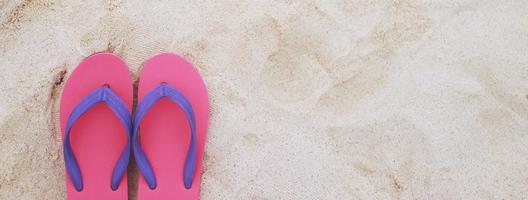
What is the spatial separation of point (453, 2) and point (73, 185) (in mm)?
1304

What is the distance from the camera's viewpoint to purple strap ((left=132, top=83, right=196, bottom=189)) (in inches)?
53.9

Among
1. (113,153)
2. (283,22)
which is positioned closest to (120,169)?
(113,153)

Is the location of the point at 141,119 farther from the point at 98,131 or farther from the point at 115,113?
the point at 98,131

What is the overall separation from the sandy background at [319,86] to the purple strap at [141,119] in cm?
7

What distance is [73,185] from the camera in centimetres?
142

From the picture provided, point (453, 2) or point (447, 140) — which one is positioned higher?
point (453, 2)

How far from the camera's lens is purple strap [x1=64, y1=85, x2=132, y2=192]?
1.35m

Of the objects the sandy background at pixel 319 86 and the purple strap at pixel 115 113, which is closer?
the purple strap at pixel 115 113

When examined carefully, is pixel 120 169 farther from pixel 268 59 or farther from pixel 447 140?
pixel 447 140

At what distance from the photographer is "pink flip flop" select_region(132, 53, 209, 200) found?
1.44 meters

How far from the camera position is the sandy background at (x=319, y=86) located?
4.77ft

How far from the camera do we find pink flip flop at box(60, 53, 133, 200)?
4.68 feet

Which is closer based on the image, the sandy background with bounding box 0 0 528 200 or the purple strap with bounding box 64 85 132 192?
the purple strap with bounding box 64 85 132 192

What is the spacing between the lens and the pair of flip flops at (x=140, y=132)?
142 cm
